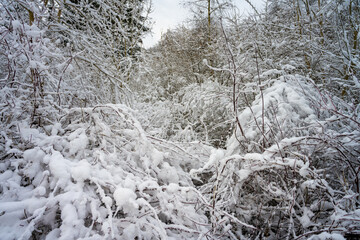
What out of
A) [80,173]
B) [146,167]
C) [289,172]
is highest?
[80,173]

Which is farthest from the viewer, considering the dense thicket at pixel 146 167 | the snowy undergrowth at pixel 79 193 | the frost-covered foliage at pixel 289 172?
the frost-covered foliage at pixel 289 172

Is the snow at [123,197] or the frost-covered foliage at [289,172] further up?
the snow at [123,197]

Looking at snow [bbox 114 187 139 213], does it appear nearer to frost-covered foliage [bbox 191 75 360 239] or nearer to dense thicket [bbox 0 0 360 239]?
dense thicket [bbox 0 0 360 239]

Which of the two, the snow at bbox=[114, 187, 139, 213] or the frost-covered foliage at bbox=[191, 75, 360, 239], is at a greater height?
the snow at bbox=[114, 187, 139, 213]

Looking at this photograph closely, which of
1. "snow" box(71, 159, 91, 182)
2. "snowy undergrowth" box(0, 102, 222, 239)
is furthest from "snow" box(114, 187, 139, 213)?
"snow" box(71, 159, 91, 182)

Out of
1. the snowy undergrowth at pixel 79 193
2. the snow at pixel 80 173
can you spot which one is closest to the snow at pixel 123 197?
the snowy undergrowth at pixel 79 193

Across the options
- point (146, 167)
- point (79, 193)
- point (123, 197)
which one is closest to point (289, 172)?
point (146, 167)

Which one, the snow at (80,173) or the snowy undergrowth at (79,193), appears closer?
the snowy undergrowth at (79,193)

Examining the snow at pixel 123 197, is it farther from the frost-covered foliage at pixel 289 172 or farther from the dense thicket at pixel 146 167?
the frost-covered foliage at pixel 289 172

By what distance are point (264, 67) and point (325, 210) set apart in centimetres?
281

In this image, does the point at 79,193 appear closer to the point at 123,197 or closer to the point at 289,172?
the point at 123,197

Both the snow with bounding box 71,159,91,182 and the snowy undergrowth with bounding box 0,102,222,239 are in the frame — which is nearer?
the snowy undergrowth with bounding box 0,102,222,239

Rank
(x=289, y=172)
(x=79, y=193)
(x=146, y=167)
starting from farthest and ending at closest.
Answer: (x=289, y=172)
(x=146, y=167)
(x=79, y=193)

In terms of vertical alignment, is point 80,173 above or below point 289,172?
above
